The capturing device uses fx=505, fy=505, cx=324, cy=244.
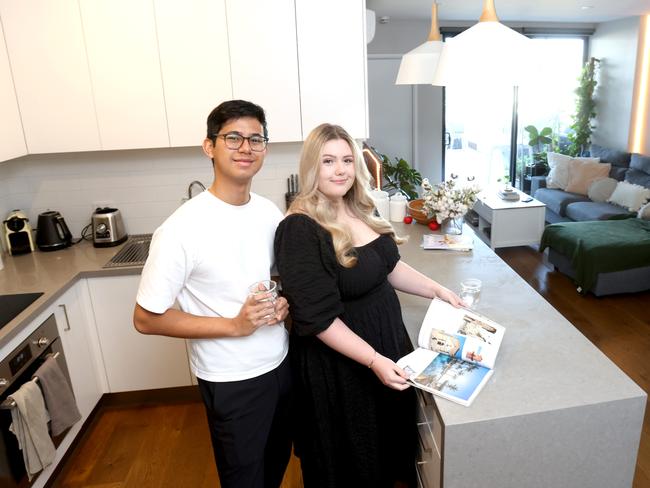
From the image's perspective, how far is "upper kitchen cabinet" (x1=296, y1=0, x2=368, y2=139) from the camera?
8.87 feet

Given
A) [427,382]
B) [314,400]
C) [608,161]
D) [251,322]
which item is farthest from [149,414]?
[608,161]

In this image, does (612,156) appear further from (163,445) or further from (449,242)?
(163,445)

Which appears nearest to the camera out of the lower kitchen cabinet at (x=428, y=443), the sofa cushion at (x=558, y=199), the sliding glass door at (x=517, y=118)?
the lower kitchen cabinet at (x=428, y=443)

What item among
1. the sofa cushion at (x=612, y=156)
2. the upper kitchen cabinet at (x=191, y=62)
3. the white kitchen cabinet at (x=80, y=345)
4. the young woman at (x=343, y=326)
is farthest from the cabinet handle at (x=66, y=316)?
the sofa cushion at (x=612, y=156)

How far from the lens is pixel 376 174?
331 cm

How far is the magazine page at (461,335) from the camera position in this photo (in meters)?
1.56

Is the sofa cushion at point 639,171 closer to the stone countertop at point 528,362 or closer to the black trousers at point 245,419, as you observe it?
the stone countertop at point 528,362

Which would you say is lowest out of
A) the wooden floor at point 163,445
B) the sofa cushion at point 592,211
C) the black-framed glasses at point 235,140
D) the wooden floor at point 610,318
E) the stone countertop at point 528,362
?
the wooden floor at point 610,318

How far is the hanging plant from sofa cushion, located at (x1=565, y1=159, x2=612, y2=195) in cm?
Answer: 103

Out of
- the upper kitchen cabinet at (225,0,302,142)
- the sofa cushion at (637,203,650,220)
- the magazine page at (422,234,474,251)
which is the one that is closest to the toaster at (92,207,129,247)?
the upper kitchen cabinet at (225,0,302,142)

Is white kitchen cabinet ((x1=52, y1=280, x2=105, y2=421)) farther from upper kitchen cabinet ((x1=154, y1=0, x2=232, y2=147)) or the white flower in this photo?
the white flower

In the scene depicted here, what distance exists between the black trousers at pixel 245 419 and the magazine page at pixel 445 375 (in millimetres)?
421

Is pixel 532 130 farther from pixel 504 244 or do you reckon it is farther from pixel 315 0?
pixel 315 0

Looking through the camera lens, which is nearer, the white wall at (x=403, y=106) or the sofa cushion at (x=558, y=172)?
the sofa cushion at (x=558, y=172)
